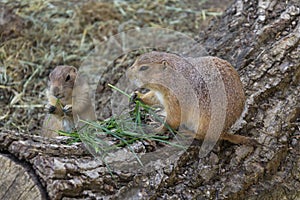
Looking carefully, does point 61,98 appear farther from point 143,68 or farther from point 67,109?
point 143,68

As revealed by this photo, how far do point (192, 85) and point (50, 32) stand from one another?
3288 mm

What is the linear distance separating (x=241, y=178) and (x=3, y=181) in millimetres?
1236

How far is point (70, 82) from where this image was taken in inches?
154

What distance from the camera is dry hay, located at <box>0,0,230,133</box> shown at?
487cm

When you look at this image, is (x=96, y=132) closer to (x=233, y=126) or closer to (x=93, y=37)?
(x=233, y=126)

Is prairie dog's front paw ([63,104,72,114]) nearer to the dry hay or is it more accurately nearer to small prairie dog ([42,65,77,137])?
small prairie dog ([42,65,77,137])

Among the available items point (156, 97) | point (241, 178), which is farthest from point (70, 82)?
point (241, 178)

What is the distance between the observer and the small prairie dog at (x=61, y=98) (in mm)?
3834

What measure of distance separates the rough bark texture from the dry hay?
5.57 ft

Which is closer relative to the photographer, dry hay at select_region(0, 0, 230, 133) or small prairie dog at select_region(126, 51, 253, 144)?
small prairie dog at select_region(126, 51, 253, 144)

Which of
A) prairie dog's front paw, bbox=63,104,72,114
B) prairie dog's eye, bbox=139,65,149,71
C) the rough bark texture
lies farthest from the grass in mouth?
prairie dog's front paw, bbox=63,104,72,114

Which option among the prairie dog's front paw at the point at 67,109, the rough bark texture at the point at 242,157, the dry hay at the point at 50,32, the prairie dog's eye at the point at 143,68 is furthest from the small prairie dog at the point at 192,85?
the dry hay at the point at 50,32

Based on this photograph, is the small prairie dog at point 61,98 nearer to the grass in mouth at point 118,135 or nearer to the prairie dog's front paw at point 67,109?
the prairie dog's front paw at point 67,109

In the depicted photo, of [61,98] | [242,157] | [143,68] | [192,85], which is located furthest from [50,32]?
[242,157]
